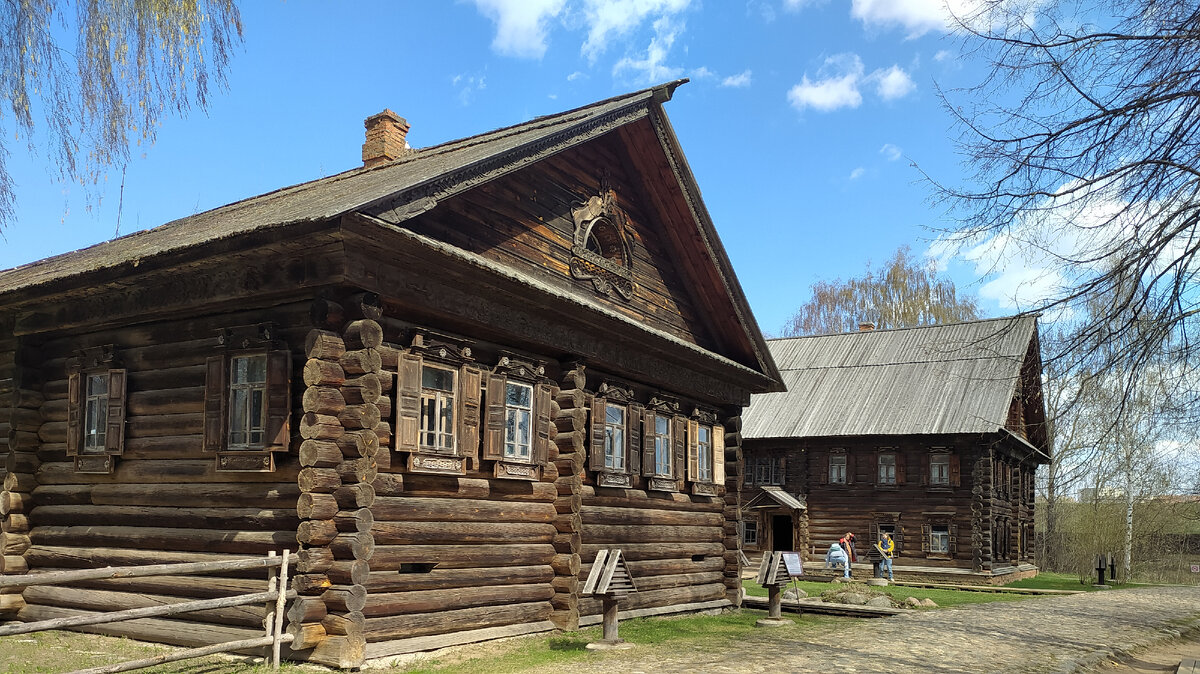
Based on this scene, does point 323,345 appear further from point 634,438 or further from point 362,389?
point 634,438

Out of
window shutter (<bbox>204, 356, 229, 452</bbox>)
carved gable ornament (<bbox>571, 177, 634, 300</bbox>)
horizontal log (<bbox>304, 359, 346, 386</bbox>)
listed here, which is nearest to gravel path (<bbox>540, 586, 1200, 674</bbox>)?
horizontal log (<bbox>304, 359, 346, 386</bbox>)

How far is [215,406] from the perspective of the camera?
10.5 m

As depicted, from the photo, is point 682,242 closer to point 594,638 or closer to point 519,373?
point 519,373

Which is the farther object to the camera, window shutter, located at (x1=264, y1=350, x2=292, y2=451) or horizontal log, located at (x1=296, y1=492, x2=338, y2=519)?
window shutter, located at (x1=264, y1=350, x2=292, y2=451)

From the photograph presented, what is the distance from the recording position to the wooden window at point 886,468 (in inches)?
1260

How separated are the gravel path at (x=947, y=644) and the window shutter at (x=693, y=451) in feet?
10.9

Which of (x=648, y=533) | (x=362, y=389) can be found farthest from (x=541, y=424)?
(x=648, y=533)

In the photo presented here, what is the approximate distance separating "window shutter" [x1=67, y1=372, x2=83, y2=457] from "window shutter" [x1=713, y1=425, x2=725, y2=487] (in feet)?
35.1

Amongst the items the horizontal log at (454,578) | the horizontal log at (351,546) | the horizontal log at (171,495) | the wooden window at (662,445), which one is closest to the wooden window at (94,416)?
the horizontal log at (171,495)

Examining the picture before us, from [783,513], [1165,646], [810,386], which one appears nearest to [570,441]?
[1165,646]

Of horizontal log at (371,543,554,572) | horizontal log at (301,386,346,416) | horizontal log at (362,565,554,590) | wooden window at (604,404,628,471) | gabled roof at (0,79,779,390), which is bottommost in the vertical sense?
horizontal log at (362,565,554,590)

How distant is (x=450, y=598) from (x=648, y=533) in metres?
5.10

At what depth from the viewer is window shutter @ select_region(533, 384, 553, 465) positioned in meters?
12.7

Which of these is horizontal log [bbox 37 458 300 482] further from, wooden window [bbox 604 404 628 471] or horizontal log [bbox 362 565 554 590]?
wooden window [bbox 604 404 628 471]
